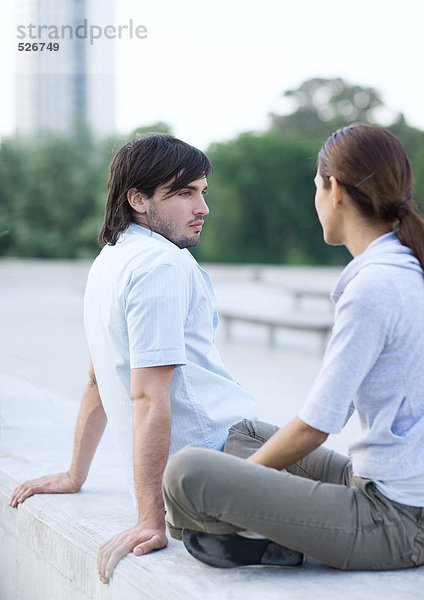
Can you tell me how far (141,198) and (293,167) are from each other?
24838 millimetres

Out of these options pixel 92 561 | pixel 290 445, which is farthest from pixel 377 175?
pixel 92 561

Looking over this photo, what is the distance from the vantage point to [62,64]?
17609 mm

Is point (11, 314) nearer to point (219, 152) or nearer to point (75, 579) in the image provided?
point (75, 579)

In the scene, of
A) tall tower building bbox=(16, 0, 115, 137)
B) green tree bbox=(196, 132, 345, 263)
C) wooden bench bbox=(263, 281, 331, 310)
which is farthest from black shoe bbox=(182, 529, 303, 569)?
green tree bbox=(196, 132, 345, 263)

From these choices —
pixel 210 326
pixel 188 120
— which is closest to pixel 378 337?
pixel 210 326

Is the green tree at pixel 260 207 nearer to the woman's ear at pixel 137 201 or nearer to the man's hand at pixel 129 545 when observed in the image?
the woman's ear at pixel 137 201

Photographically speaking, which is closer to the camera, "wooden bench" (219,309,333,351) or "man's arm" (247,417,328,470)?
"man's arm" (247,417,328,470)

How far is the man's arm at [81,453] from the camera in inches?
105

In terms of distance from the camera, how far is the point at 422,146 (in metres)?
26.0

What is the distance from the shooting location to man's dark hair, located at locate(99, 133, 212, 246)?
2.30 metres

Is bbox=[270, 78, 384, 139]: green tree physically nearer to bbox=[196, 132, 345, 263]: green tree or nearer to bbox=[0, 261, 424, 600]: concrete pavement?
bbox=[196, 132, 345, 263]: green tree

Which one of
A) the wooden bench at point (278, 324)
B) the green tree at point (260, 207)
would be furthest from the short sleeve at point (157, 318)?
the green tree at point (260, 207)

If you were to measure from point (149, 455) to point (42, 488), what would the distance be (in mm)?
755

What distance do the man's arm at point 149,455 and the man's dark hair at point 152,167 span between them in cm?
45
